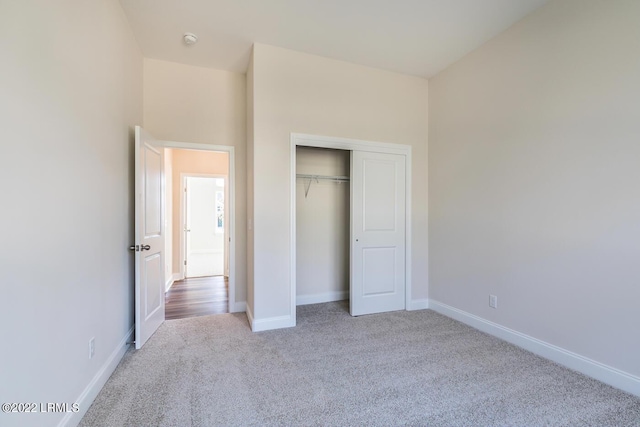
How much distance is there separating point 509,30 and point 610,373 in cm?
304

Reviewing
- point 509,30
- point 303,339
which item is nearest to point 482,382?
point 303,339

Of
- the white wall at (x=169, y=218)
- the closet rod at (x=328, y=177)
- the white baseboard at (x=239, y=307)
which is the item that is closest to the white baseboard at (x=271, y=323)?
the white baseboard at (x=239, y=307)

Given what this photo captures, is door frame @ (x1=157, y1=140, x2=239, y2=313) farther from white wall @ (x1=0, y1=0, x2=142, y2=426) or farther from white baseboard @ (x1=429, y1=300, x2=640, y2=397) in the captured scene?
white baseboard @ (x1=429, y1=300, x2=640, y2=397)

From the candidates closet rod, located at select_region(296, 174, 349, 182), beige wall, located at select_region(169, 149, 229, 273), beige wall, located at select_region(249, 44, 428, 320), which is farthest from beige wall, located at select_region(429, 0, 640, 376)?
beige wall, located at select_region(169, 149, 229, 273)

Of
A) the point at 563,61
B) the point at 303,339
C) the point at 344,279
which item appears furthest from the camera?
the point at 344,279

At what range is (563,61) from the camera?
2.30 metres

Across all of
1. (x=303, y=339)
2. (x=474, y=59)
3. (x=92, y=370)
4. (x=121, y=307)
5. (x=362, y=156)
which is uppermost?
(x=474, y=59)

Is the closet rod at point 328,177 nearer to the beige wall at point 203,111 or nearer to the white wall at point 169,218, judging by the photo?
the beige wall at point 203,111

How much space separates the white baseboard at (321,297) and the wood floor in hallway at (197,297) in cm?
100

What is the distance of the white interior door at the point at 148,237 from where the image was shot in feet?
8.43

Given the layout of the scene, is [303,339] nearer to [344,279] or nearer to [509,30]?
[344,279]

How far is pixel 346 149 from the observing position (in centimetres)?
340

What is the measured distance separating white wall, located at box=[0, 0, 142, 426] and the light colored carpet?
39cm

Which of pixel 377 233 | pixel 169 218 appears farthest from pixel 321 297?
pixel 169 218
